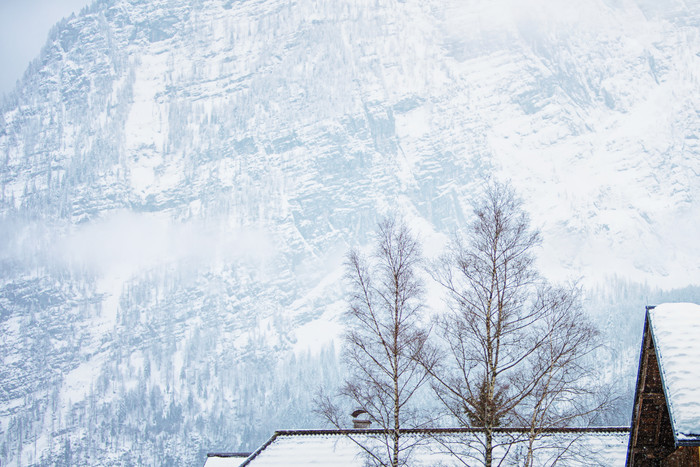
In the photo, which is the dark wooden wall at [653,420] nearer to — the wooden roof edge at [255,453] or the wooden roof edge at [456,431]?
the wooden roof edge at [456,431]

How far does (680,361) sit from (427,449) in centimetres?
808

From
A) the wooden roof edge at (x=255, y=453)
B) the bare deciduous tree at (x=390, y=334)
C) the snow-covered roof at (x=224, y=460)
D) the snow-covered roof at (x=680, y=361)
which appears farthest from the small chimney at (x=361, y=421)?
the snow-covered roof at (x=680, y=361)

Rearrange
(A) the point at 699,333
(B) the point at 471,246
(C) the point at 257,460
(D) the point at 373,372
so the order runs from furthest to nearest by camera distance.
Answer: (C) the point at 257,460
(D) the point at 373,372
(B) the point at 471,246
(A) the point at 699,333

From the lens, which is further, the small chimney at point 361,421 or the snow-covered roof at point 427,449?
the small chimney at point 361,421

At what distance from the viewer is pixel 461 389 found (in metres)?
20.3

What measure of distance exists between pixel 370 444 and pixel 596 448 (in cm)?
571

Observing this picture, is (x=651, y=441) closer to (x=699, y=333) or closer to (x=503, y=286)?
(x=699, y=333)

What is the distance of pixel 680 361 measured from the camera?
18.8 metres

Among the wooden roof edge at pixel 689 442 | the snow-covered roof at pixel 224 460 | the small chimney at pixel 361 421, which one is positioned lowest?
the wooden roof edge at pixel 689 442

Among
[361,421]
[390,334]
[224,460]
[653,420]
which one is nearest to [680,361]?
[653,420]

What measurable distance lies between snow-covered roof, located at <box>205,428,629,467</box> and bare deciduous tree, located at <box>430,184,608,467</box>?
1.93 metres

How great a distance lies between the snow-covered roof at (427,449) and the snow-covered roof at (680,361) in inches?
144

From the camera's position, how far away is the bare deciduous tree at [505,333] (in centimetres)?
1983

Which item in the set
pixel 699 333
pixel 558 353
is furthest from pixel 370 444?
pixel 699 333
